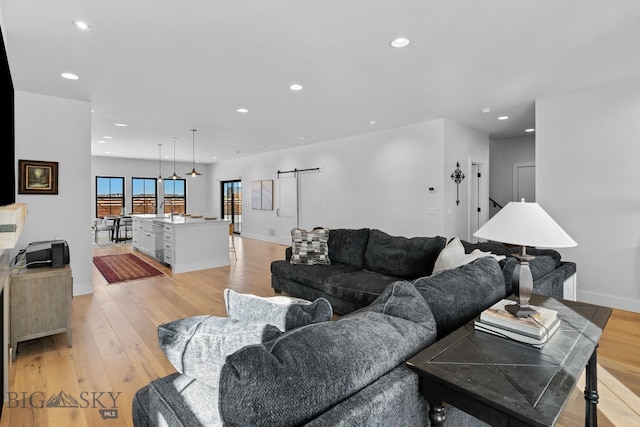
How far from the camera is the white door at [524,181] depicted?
6.85 meters

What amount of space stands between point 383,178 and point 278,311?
5393 millimetres

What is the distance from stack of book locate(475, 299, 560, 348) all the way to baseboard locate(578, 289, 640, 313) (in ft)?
11.2

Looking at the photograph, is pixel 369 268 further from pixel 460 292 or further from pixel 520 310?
pixel 520 310

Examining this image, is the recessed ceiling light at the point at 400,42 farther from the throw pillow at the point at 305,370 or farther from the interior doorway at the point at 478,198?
the interior doorway at the point at 478,198

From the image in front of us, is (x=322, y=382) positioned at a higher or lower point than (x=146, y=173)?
lower

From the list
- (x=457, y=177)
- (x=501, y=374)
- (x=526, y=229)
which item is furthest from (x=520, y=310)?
(x=457, y=177)

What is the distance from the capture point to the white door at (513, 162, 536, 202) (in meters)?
6.85

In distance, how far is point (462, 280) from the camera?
1670 mm

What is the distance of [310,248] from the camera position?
409 centimetres

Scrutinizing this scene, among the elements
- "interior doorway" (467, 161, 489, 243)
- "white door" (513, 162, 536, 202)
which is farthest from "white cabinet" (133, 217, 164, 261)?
"white door" (513, 162, 536, 202)

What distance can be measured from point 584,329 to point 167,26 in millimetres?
3257

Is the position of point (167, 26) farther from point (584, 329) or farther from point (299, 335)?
point (584, 329)

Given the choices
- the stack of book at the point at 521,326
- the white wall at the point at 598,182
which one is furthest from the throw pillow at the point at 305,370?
the white wall at the point at 598,182

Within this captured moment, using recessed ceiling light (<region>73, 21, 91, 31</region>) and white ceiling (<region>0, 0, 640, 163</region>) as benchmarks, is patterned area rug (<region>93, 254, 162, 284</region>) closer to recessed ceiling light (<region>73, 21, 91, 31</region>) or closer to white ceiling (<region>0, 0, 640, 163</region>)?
white ceiling (<region>0, 0, 640, 163</region>)
